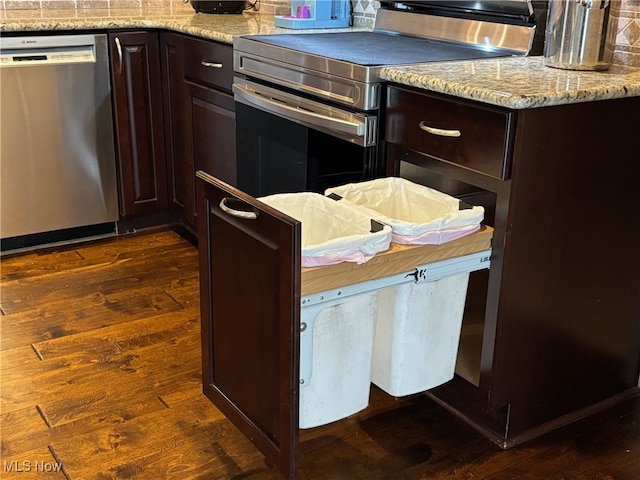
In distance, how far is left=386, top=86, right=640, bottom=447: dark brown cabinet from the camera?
1.62m

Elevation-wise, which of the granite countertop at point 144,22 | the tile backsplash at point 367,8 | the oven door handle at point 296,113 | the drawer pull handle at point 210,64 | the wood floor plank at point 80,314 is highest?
the tile backsplash at point 367,8

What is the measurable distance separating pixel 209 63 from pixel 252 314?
149 cm

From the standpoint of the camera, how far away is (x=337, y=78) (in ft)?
6.55

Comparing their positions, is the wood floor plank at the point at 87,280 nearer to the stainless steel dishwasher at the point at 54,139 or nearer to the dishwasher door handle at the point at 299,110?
the stainless steel dishwasher at the point at 54,139

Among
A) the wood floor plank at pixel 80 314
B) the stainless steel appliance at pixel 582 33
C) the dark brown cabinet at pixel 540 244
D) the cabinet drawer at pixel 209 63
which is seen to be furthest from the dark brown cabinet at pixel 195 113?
the stainless steel appliance at pixel 582 33

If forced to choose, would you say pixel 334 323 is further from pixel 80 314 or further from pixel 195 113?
pixel 195 113

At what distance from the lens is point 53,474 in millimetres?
1743

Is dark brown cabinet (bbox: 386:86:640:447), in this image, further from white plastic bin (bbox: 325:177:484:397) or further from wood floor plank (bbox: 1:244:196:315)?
wood floor plank (bbox: 1:244:196:315)

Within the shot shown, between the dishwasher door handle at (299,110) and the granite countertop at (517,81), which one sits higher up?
the granite countertop at (517,81)

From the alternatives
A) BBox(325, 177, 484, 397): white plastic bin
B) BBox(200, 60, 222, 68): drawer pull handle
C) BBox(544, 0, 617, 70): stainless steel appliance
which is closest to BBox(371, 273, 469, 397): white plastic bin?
BBox(325, 177, 484, 397): white plastic bin

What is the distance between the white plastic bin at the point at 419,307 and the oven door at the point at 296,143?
0.74 feet

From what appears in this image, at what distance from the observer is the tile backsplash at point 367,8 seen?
6.24ft

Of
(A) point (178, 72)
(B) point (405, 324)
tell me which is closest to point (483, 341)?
(B) point (405, 324)

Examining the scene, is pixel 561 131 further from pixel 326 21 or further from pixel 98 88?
pixel 98 88
